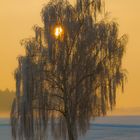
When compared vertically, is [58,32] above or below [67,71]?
above

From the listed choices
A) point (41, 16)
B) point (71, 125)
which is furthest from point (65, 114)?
point (41, 16)

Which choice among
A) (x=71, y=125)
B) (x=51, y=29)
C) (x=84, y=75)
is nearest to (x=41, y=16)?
(x=51, y=29)

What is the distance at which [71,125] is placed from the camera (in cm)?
3619

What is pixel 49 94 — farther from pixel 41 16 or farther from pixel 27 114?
pixel 41 16

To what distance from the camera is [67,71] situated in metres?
35.8

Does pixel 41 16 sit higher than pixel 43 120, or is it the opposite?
pixel 41 16

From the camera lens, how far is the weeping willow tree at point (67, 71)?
3497cm

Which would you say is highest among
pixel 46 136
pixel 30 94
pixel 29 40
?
pixel 29 40

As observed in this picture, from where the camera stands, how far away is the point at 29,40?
117 ft

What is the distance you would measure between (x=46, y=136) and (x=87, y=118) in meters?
2.39

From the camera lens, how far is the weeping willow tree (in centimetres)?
3497

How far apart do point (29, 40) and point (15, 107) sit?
11.8 feet

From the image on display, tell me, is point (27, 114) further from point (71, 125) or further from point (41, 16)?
point (41, 16)

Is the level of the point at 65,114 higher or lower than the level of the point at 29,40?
lower
